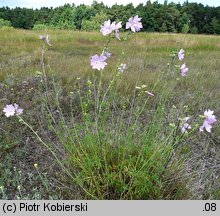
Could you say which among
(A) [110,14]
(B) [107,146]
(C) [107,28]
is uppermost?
(A) [110,14]

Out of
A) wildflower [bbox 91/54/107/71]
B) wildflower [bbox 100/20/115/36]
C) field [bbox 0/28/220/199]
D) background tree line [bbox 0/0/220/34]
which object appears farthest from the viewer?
background tree line [bbox 0/0/220/34]

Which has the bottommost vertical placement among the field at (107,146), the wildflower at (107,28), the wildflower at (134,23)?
the field at (107,146)

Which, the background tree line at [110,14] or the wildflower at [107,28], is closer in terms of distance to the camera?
the wildflower at [107,28]

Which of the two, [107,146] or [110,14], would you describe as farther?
[110,14]

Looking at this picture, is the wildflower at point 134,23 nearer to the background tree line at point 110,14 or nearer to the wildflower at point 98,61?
the wildflower at point 98,61

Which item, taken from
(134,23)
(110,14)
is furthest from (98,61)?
(110,14)

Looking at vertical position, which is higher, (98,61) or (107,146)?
(98,61)

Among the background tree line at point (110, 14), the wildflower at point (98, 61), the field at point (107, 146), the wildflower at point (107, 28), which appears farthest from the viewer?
the background tree line at point (110, 14)

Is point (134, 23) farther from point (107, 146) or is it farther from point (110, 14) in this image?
point (110, 14)

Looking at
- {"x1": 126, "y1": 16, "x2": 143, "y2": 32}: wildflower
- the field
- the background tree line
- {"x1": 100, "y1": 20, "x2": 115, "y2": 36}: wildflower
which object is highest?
the background tree line

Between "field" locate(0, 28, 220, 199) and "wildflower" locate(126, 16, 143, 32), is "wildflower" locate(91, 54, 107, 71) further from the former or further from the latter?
"wildflower" locate(126, 16, 143, 32)

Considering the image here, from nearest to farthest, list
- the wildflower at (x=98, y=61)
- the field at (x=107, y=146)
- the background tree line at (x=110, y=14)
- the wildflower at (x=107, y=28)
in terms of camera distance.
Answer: the wildflower at (x=107, y=28), the wildflower at (x=98, y=61), the field at (x=107, y=146), the background tree line at (x=110, y=14)

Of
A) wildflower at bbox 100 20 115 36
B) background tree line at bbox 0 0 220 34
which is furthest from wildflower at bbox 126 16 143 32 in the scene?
background tree line at bbox 0 0 220 34

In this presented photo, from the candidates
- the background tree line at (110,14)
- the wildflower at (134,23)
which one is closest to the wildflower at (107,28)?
the wildflower at (134,23)
